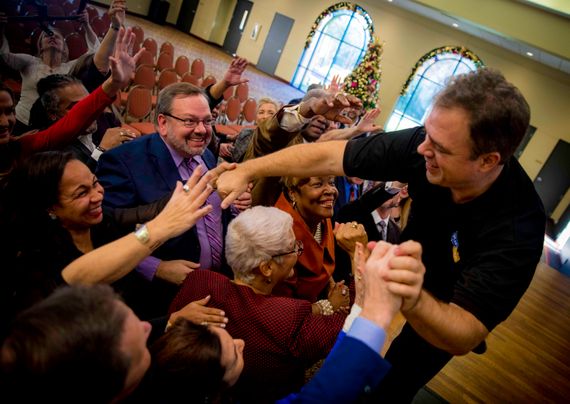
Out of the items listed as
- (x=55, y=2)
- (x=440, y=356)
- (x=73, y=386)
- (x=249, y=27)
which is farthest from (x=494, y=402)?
(x=249, y=27)

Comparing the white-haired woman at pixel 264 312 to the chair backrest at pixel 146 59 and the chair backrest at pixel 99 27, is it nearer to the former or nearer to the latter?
the chair backrest at pixel 146 59

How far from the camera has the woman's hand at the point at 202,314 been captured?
1366 millimetres

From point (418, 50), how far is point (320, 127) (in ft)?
40.3

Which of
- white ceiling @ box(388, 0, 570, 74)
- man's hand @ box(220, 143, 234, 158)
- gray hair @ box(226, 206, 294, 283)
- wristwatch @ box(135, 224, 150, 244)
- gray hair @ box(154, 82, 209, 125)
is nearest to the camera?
wristwatch @ box(135, 224, 150, 244)

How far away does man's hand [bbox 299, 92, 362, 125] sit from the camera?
2.07 metres

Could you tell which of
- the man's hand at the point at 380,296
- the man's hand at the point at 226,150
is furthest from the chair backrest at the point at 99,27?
the man's hand at the point at 380,296

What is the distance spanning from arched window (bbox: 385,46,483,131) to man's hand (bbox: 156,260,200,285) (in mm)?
12120

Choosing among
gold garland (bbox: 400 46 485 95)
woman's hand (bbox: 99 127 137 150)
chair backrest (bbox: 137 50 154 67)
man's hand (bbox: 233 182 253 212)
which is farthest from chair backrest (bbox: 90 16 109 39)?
gold garland (bbox: 400 46 485 95)

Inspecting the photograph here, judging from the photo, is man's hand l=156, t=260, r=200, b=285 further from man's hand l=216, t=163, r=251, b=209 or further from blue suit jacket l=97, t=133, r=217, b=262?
man's hand l=216, t=163, r=251, b=209

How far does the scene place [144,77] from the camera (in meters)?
6.16

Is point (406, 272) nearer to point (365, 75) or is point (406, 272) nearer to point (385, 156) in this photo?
point (385, 156)

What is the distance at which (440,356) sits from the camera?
193cm

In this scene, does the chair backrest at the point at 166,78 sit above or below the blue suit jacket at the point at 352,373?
below

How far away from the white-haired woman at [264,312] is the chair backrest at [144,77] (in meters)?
5.39
